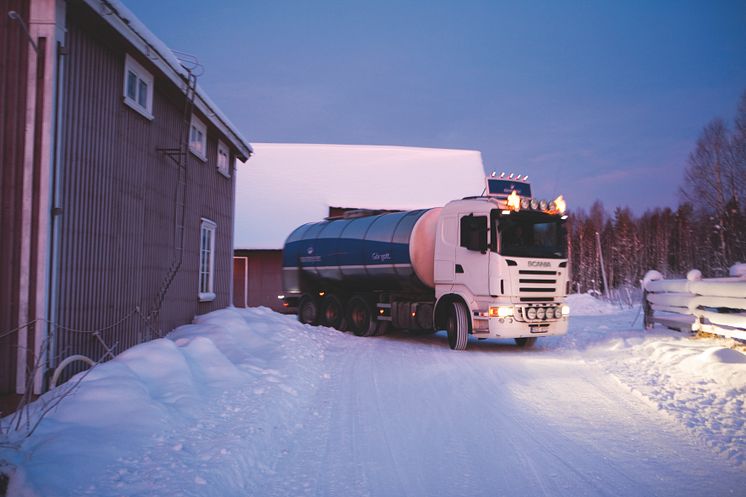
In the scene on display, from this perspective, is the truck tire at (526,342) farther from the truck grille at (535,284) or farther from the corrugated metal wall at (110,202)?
the corrugated metal wall at (110,202)

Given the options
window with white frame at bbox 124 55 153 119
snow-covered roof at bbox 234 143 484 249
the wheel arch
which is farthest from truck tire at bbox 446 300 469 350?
snow-covered roof at bbox 234 143 484 249

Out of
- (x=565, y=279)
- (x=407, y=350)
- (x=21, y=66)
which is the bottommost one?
(x=407, y=350)

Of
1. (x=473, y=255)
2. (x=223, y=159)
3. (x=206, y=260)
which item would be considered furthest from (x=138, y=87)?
(x=473, y=255)

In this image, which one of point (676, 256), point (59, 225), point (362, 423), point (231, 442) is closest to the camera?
point (231, 442)

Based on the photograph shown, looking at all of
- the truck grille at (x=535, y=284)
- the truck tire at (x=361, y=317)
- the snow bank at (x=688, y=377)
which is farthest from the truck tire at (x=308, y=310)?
the snow bank at (x=688, y=377)

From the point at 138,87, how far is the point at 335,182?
22593 millimetres

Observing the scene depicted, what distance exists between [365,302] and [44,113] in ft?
34.4

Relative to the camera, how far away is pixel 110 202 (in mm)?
8523

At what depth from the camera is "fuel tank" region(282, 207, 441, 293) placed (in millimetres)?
14172

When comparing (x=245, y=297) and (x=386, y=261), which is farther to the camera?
(x=245, y=297)

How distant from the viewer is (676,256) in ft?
182

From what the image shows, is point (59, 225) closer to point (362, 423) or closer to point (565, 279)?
point (362, 423)

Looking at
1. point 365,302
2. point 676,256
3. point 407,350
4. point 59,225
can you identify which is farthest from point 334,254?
point 676,256

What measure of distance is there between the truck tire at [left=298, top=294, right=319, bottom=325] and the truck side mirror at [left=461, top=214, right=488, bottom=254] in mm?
6944
